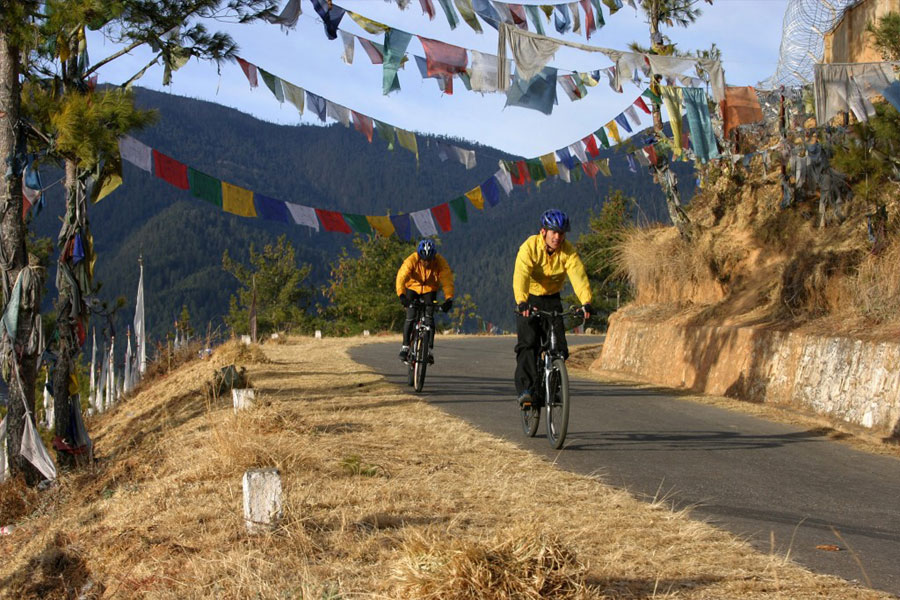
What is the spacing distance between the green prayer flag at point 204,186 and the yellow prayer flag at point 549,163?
738 centimetres

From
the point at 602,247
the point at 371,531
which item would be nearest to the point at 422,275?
the point at 371,531

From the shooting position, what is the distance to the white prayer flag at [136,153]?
11.7 metres

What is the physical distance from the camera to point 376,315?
206 ft

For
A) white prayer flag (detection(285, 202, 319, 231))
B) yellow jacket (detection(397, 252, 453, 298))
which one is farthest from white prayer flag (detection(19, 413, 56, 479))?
white prayer flag (detection(285, 202, 319, 231))

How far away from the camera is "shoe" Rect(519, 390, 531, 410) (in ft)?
27.8

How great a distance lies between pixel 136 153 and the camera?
39.4 feet

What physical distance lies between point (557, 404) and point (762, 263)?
28.6 ft

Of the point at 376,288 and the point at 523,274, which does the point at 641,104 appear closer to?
the point at 523,274

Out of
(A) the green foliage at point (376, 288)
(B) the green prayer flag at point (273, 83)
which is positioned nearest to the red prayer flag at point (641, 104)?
(B) the green prayer flag at point (273, 83)

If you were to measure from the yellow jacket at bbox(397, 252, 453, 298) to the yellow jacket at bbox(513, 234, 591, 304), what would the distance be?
150 inches

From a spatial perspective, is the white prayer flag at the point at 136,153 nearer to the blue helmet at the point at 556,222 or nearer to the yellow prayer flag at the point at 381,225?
the yellow prayer flag at the point at 381,225

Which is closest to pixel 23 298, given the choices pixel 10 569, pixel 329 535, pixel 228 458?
pixel 10 569

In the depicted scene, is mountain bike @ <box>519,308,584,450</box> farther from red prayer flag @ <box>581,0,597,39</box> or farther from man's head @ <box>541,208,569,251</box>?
red prayer flag @ <box>581,0,597,39</box>

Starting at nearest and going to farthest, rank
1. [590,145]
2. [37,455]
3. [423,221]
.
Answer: [37,455]
[423,221]
[590,145]
